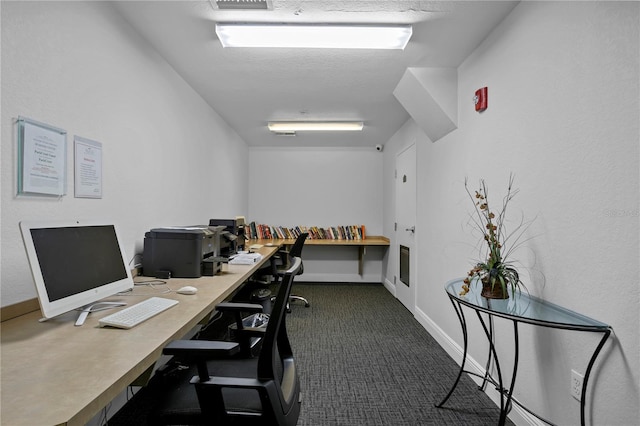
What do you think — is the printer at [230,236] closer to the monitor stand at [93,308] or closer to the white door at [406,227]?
the monitor stand at [93,308]

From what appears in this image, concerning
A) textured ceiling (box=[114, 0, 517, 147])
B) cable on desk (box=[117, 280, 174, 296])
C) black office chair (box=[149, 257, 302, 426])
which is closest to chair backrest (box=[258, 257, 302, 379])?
black office chair (box=[149, 257, 302, 426])

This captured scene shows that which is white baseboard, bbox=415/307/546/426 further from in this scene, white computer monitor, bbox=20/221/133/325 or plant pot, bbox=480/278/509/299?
white computer monitor, bbox=20/221/133/325

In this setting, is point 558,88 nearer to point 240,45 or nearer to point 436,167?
point 436,167

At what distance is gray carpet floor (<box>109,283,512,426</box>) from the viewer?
191 centimetres

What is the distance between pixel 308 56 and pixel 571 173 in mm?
1911

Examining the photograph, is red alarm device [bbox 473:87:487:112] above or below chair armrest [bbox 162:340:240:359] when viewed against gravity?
above

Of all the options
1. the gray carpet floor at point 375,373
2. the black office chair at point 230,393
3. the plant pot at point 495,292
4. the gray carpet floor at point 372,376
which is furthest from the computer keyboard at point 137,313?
the plant pot at point 495,292

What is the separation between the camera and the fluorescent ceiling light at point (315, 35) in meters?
2.04

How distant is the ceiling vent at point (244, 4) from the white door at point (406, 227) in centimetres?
259

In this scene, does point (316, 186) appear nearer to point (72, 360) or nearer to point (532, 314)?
point (532, 314)

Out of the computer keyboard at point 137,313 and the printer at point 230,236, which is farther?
the printer at point 230,236

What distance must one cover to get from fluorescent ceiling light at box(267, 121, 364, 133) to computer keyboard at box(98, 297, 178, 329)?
3.20 m

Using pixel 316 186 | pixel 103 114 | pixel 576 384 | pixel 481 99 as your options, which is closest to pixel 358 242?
pixel 316 186

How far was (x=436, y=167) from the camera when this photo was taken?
3164mm
